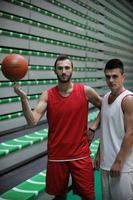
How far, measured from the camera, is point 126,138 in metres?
2.50

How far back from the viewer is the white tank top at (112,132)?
257 cm

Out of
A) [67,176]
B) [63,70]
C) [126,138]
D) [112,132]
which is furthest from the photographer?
[67,176]

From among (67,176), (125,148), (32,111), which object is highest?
(32,111)

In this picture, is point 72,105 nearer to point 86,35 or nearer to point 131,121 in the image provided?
point 131,121

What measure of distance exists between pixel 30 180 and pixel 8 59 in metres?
1.55

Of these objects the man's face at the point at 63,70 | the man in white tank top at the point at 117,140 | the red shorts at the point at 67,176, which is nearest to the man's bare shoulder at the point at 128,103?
the man in white tank top at the point at 117,140

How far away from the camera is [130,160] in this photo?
2.61 metres

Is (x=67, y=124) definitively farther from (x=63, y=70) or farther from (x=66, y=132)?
(x=63, y=70)

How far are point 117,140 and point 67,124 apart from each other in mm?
482

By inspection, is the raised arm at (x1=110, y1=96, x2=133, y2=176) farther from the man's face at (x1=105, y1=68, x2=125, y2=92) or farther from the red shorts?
the red shorts

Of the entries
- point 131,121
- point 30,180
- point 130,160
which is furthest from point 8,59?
point 30,180

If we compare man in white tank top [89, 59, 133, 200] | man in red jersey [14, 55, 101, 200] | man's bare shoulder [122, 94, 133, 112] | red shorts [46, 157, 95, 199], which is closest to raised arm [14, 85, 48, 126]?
man in red jersey [14, 55, 101, 200]

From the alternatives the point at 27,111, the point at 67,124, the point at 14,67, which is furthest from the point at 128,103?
the point at 14,67

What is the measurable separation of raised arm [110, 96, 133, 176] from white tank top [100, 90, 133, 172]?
46 mm
